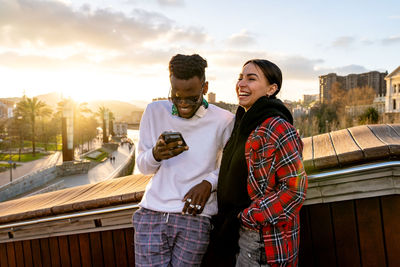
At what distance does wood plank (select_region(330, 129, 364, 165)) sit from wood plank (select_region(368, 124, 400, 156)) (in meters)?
0.16

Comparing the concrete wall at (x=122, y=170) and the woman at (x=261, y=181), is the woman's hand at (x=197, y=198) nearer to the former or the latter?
the woman at (x=261, y=181)

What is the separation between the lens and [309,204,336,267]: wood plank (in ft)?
5.98

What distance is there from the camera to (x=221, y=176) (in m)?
1.60

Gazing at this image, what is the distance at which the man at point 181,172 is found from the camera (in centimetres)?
161

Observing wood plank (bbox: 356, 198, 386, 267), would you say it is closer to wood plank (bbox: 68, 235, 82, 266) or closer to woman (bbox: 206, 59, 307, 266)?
woman (bbox: 206, 59, 307, 266)

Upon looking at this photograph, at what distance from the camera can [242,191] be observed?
4.91 ft

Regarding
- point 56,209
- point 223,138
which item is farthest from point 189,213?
point 56,209

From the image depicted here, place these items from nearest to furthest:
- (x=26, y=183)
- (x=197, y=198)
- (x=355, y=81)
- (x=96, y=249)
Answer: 1. (x=197, y=198)
2. (x=96, y=249)
3. (x=26, y=183)
4. (x=355, y=81)

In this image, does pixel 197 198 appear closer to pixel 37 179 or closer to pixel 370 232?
pixel 370 232

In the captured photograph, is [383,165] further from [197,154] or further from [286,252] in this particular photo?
[197,154]

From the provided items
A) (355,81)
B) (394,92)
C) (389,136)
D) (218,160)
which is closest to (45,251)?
(218,160)

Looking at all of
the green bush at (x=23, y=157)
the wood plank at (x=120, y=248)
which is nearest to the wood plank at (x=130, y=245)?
the wood plank at (x=120, y=248)

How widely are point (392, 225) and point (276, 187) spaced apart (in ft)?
2.85

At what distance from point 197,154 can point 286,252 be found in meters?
0.70
